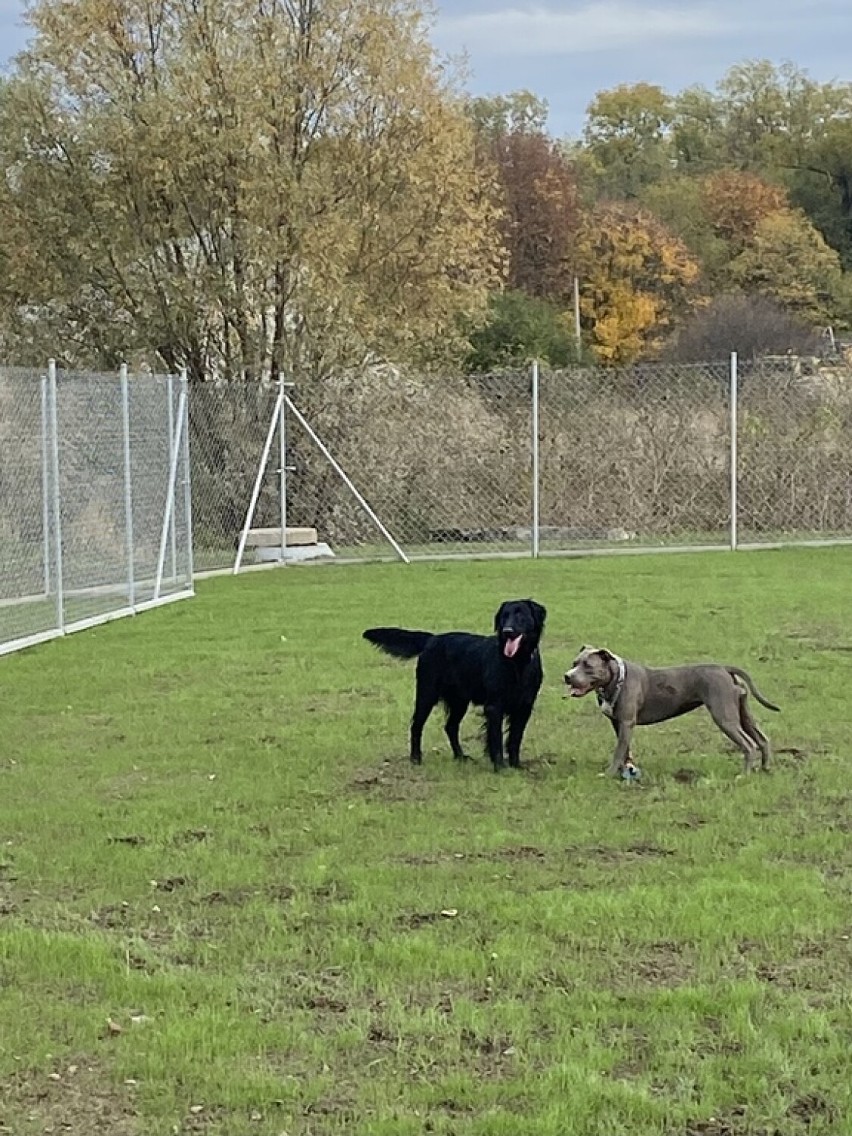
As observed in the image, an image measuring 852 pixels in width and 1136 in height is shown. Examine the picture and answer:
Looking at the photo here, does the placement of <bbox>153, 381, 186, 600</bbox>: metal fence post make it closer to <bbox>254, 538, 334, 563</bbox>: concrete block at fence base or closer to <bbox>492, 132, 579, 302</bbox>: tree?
<bbox>254, 538, 334, 563</bbox>: concrete block at fence base

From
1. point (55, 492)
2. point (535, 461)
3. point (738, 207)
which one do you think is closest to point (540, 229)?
point (738, 207)

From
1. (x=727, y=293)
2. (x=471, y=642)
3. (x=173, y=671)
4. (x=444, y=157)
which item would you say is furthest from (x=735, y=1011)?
(x=727, y=293)

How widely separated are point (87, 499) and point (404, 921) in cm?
897

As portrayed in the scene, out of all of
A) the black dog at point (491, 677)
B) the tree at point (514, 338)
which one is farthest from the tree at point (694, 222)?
the black dog at point (491, 677)

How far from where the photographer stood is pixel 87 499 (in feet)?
42.0

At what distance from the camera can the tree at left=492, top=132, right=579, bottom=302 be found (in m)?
46.8

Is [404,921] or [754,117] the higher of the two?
[754,117]

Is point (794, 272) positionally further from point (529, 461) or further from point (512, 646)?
point (512, 646)

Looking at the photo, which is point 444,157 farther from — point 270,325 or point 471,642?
point 471,642

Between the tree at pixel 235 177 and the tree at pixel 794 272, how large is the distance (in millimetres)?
29033

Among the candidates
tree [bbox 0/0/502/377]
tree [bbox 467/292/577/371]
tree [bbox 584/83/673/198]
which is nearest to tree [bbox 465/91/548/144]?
tree [bbox 584/83/673/198]

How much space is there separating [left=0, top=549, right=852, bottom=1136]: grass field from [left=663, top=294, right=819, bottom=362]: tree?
3212 cm

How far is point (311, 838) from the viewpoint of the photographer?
5391mm

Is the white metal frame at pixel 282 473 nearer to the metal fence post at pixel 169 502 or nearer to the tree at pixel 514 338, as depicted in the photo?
the metal fence post at pixel 169 502
